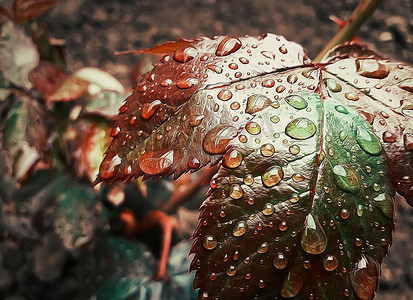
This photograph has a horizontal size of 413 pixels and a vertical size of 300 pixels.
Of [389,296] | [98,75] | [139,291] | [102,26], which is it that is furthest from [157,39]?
[389,296]

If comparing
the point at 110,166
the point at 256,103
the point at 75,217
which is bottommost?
the point at 75,217

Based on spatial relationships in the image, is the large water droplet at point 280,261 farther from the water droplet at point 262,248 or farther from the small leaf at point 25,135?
the small leaf at point 25,135

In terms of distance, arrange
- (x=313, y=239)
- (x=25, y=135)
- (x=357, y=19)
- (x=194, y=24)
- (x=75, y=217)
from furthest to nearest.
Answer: (x=194, y=24)
(x=75, y=217)
(x=25, y=135)
(x=357, y=19)
(x=313, y=239)

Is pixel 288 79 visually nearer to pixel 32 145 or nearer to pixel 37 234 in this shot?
pixel 32 145

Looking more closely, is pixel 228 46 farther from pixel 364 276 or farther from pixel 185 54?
pixel 364 276

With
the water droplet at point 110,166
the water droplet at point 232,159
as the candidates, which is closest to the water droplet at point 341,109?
the water droplet at point 232,159

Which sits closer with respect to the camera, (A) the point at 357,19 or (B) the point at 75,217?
(A) the point at 357,19

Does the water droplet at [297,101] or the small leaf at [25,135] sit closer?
the water droplet at [297,101]

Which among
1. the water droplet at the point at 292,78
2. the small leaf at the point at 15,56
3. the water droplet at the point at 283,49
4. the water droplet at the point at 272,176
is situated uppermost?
the water droplet at the point at 283,49

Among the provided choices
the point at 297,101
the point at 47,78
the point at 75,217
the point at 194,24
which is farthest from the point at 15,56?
the point at 194,24
